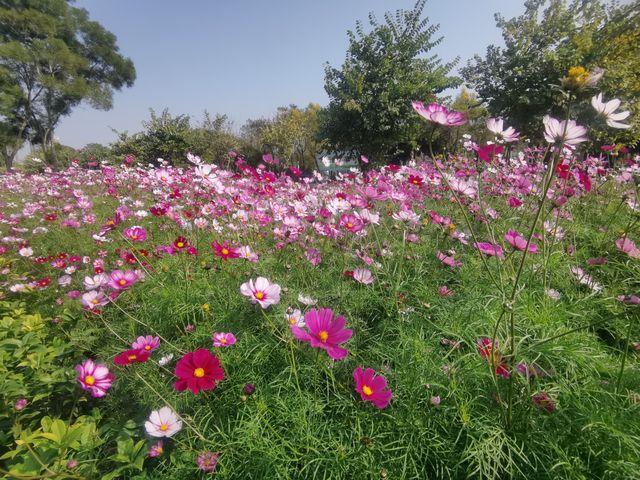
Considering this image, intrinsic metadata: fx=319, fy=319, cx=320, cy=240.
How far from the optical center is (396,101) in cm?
1152

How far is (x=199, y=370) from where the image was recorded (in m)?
0.93

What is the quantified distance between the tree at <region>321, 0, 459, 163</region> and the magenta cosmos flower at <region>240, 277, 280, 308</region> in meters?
11.0

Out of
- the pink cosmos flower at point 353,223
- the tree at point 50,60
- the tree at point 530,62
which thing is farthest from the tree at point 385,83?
the tree at point 50,60

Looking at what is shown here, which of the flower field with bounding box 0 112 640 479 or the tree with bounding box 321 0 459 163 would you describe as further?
the tree with bounding box 321 0 459 163

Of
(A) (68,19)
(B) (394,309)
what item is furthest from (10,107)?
(B) (394,309)

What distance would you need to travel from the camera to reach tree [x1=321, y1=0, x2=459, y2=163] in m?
11.5

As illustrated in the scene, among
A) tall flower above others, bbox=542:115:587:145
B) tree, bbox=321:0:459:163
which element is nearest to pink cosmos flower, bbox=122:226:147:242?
tall flower above others, bbox=542:115:587:145

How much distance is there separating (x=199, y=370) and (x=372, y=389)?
0.54 metres

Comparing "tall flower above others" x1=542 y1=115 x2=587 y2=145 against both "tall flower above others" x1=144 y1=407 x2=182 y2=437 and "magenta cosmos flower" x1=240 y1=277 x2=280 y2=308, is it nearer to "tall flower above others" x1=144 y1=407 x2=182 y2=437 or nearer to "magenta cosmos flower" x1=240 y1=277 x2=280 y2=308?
"magenta cosmos flower" x1=240 y1=277 x2=280 y2=308

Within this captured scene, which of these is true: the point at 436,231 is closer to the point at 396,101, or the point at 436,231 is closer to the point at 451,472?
the point at 451,472

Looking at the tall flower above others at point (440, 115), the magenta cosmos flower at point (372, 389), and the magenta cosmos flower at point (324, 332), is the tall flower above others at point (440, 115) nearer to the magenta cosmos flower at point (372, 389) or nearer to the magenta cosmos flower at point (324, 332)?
the magenta cosmos flower at point (324, 332)

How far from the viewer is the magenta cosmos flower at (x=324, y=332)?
836mm

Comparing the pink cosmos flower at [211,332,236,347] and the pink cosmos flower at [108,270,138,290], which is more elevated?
the pink cosmos flower at [108,270,138,290]

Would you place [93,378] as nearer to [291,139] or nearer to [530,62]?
[530,62]
